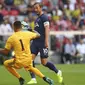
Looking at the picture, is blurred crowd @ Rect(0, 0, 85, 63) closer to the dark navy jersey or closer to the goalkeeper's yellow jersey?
the dark navy jersey

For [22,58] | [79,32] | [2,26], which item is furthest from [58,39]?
[22,58]

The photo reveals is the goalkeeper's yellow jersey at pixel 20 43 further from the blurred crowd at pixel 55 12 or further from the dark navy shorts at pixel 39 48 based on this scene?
the blurred crowd at pixel 55 12

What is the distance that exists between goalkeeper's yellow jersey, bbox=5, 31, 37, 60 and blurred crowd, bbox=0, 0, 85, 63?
35.3 feet

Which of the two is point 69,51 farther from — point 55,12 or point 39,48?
point 39,48

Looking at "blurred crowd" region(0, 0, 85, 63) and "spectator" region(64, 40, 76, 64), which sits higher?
"blurred crowd" region(0, 0, 85, 63)

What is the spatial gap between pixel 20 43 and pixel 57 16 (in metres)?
14.1

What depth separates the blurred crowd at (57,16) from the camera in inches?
918

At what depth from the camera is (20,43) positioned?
11711 mm

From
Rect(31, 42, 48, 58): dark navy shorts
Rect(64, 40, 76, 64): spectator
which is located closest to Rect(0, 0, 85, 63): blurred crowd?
Rect(64, 40, 76, 64): spectator

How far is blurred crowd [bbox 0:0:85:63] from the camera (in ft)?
76.5

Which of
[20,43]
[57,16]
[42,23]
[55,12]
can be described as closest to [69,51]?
[57,16]

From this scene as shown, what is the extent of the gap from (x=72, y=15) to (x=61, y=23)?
165cm

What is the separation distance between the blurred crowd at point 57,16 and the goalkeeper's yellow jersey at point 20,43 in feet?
35.3

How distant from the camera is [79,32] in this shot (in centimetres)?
2383
